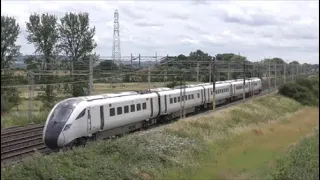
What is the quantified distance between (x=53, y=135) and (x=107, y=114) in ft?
13.6

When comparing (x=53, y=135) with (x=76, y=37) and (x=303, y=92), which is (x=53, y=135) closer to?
(x=76, y=37)

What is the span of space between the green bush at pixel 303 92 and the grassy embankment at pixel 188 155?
29794 millimetres

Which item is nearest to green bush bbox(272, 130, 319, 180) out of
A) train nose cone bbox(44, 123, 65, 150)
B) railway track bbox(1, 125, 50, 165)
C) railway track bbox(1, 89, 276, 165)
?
train nose cone bbox(44, 123, 65, 150)

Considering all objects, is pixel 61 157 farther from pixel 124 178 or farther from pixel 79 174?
pixel 124 178

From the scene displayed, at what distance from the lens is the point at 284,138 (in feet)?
122

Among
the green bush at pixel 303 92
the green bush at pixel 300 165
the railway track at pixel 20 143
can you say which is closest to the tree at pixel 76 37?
the railway track at pixel 20 143

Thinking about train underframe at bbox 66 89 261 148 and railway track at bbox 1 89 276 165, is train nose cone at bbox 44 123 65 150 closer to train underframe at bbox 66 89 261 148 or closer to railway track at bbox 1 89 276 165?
railway track at bbox 1 89 276 165

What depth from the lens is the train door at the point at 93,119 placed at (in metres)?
22.0

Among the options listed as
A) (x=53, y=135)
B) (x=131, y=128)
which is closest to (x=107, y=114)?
(x=53, y=135)

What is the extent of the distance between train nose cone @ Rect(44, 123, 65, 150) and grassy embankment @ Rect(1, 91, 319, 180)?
1.27 metres

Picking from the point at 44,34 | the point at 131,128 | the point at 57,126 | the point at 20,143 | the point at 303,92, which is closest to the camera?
the point at 57,126

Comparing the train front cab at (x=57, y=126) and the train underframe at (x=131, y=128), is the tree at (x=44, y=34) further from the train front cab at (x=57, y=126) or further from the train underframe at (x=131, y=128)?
the train front cab at (x=57, y=126)

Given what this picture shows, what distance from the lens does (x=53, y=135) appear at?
20.2 meters

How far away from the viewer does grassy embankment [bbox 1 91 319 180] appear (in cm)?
1767
